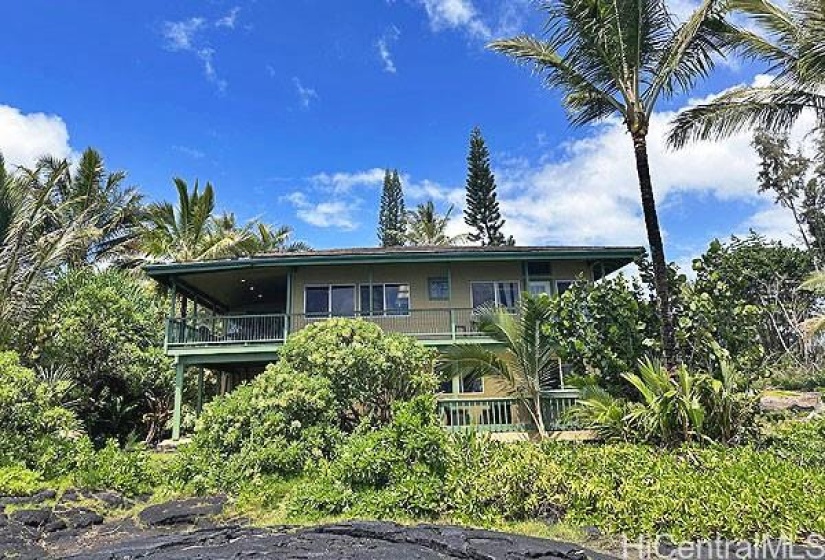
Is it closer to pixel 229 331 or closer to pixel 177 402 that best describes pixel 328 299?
pixel 229 331

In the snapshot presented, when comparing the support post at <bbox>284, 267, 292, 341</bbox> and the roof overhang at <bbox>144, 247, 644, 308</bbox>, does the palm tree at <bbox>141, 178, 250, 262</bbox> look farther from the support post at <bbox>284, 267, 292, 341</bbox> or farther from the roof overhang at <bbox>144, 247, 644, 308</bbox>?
the support post at <bbox>284, 267, 292, 341</bbox>

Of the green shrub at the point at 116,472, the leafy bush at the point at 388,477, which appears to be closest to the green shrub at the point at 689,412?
the leafy bush at the point at 388,477

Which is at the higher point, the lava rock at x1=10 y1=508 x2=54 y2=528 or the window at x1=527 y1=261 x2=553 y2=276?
the window at x1=527 y1=261 x2=553 y2=276

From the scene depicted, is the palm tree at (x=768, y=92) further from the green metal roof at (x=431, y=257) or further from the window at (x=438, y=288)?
the window at (x=438, y=288)

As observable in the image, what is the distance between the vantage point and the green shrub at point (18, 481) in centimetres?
830

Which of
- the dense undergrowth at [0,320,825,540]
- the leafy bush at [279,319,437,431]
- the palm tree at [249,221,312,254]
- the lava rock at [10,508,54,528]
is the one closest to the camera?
the dense undergrowth at [0,320,825,540]

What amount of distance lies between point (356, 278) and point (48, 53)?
33.4ft

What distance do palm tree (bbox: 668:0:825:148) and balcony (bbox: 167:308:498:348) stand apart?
24.2ft

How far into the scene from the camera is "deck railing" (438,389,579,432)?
42.0 feet

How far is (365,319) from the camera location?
16594mm

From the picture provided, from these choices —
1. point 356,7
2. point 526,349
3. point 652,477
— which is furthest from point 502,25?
point 652,477

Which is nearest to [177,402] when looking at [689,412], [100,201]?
[689,412]

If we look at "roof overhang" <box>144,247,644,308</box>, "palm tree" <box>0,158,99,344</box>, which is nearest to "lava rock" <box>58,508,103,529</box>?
"palm tree" <box>0,158,99,344</box>

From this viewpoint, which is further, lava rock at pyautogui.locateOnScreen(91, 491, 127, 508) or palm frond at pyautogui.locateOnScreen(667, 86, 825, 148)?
palm frond at pyautogui.locateOnScreen(667, 86, 825, 148)
